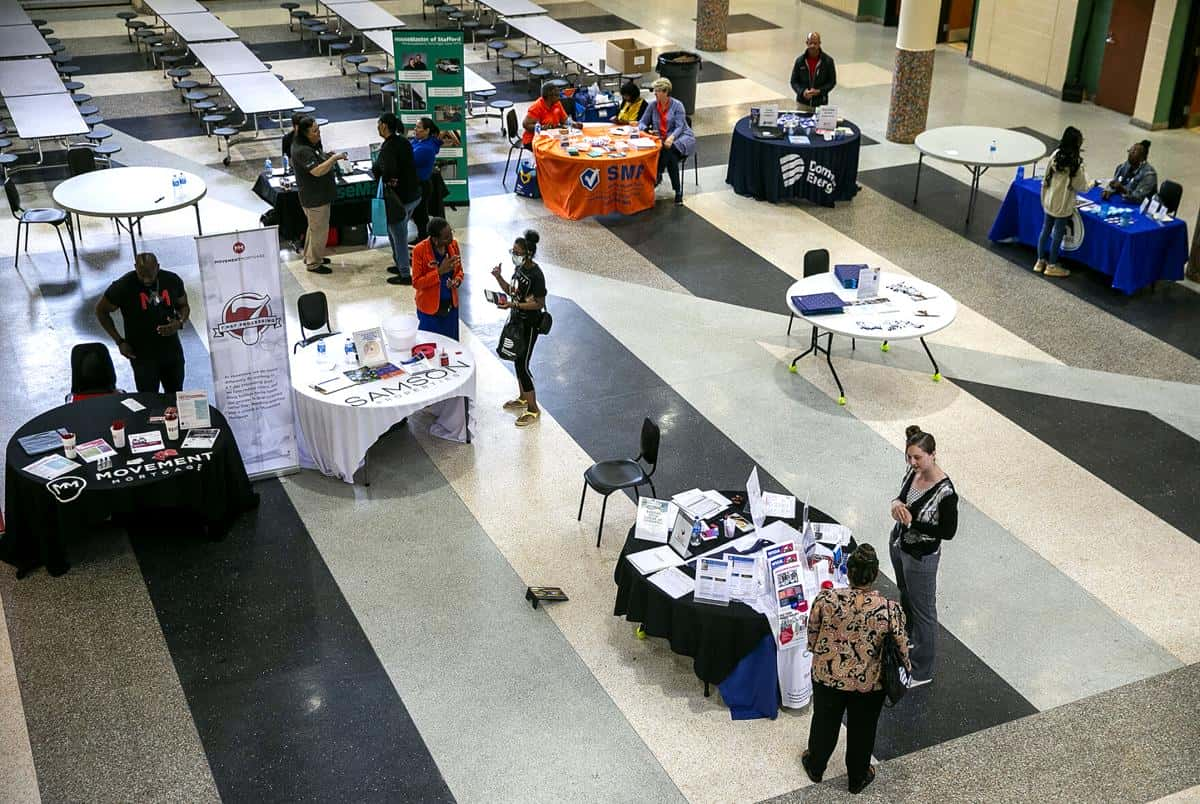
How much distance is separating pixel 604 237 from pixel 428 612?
20.0 ft

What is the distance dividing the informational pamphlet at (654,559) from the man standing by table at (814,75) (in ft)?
30.5

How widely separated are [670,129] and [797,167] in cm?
139

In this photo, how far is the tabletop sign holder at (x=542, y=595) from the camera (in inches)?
292

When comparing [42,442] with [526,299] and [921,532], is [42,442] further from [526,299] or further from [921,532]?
[921,532]

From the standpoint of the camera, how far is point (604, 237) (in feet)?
41.6

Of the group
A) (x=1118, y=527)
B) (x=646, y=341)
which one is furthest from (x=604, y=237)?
(x=1118, y=527)

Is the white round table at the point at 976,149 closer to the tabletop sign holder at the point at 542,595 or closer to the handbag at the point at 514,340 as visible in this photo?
the handbag at the point at 514,340

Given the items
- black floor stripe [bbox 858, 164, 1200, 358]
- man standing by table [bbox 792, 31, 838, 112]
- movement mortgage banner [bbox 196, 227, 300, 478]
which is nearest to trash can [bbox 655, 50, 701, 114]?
man standing by table [bbox 792, 31, 838, 112]

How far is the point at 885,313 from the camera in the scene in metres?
9.60

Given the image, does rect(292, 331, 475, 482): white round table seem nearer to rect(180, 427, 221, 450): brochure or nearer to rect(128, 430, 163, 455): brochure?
rect(180, 427, 221, 450): brochure

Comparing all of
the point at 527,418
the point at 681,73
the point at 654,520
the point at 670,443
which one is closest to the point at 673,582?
the point at 654,520

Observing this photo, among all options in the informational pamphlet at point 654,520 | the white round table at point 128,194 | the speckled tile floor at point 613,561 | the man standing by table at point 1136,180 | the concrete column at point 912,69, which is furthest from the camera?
the concrete column at point 912,69

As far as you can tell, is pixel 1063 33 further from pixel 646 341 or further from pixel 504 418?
pixel 504 418

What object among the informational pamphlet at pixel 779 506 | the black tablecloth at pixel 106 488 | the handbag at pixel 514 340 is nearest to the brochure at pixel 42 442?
the black tablecloth at pixel 106 488
